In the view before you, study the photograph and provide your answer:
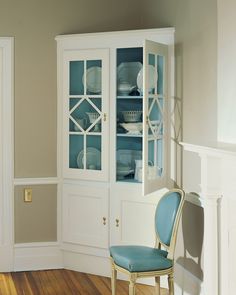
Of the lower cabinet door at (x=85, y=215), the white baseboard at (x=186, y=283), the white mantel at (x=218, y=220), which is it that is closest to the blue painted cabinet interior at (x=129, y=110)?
the lower cabinet door at (x=85, y=215)

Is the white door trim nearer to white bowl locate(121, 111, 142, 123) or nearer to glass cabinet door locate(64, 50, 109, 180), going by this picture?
glass cabinet door locate(64, 50, 109, 180)

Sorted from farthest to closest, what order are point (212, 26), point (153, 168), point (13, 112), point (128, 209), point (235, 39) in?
point (13, 112) < point (128, 209) < point (153, 168) < point (212, 26) < point (235, 39)

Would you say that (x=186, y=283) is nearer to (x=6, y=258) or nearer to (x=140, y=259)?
(x=140, y=259)

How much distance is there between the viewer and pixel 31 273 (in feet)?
17.1

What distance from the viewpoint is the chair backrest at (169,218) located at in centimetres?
407

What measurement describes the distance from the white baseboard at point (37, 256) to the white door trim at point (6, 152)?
0.23ft

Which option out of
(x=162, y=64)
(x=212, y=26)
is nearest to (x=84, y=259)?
(x=162, y=64)

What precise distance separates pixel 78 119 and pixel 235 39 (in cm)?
195

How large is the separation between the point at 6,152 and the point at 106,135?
3.03 feet

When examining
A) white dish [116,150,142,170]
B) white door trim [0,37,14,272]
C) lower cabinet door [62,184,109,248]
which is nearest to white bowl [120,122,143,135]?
white dish [116,150,142,170]

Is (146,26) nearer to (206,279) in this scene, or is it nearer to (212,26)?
(212,26)

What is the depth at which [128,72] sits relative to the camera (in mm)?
4918

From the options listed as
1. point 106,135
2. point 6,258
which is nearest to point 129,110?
point 106,135

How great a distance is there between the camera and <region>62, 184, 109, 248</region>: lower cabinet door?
505 centimetres
